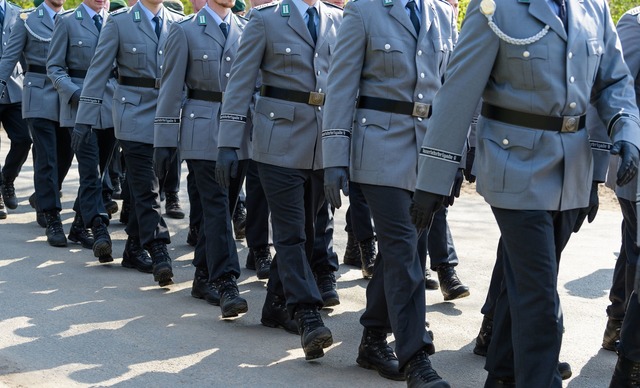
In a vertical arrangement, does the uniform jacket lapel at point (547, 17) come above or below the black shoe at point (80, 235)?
above

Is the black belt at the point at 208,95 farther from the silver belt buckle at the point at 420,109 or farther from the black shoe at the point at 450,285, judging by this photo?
the silver belt buckle at the point at 420,109

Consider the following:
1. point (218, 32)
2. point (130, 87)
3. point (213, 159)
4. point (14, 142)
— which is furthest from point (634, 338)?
point (14, 142)

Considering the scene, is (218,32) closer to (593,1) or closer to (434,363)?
(434,363)

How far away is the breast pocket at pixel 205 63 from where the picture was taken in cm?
739

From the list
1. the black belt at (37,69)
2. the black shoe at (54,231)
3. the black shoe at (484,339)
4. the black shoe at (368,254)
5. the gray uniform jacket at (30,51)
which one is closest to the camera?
the black shoe at (484,339)

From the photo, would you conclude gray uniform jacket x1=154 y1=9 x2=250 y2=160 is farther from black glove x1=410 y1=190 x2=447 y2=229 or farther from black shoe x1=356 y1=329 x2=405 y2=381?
black glove x1=410 y1=190 x2=447 y2=229

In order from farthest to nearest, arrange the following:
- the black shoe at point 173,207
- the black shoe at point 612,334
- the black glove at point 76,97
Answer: the black shoe at point 173,207 → the black glove at point 76,97 → the black shoe at point 612,334

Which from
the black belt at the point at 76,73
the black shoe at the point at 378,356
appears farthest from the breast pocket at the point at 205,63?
the black belt at the point at 76,73

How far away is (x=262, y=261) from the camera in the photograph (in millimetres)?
8211

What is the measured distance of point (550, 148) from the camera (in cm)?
459

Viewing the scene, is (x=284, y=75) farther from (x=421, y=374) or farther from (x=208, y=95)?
(x=421, y=374)

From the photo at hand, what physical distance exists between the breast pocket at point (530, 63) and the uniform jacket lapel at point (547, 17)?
9 centimetres

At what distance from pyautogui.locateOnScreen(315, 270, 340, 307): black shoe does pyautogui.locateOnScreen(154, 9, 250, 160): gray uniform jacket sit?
3.51ft

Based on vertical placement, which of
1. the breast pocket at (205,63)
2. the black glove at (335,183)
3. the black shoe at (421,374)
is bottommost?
the black shoe at (421,374)
